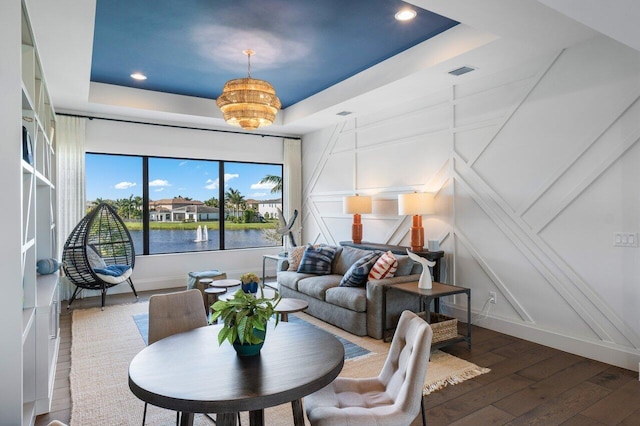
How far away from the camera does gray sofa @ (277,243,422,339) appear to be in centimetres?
408

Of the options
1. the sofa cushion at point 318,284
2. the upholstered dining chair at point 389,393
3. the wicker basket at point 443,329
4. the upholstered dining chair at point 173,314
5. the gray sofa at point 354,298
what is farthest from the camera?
the sofa cushion at point 318,284

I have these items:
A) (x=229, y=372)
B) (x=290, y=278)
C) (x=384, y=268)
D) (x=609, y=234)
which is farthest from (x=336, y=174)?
(x=229, y=372)

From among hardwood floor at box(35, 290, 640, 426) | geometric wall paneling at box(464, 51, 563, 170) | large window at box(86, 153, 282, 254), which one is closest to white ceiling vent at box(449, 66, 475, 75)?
geometric wall paneling at box(464, 51, 563, 170)

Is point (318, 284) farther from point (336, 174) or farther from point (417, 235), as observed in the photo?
point (336, 174)

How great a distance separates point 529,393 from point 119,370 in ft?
10.4

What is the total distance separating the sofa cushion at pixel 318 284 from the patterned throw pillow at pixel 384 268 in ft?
Result: 1.99

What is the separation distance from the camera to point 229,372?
1.64 metres

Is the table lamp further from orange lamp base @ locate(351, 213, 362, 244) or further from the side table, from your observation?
the side table

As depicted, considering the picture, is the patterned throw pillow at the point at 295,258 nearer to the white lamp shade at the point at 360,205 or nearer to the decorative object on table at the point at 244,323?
the white lamp shade at the point at 360,205

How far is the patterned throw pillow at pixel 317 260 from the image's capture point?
530 centimetres

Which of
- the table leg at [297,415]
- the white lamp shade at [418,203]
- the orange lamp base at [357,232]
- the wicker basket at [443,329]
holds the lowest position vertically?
the wicker basket at [443,329]

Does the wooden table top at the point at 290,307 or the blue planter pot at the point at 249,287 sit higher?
the blue planter pot at the point at 249,287

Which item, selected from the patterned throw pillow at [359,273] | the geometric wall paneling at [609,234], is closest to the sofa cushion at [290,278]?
the patterned throw pillow at [359,273]

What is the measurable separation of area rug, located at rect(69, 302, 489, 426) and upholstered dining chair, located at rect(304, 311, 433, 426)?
2.47 feet
